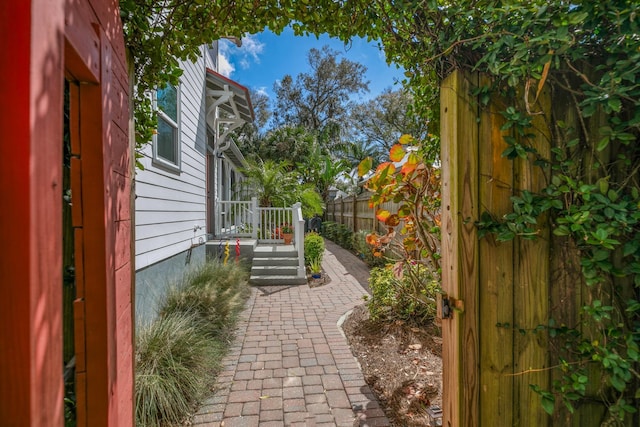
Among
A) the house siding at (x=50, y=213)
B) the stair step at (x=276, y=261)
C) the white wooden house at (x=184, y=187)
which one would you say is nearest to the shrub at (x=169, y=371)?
the white wooden house at (x=184, y=187)

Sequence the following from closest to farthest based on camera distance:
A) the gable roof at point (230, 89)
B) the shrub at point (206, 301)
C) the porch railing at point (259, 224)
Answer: the shrub at point (206, 301) → the gable roof at point (230, 89) → the porch railing at point (259, 224)

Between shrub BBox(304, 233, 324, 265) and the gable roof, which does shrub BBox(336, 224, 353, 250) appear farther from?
the gable roof

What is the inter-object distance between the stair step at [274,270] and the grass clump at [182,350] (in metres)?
2.47

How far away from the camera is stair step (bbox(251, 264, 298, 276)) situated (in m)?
7.31

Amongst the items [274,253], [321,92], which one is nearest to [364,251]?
[274,253]

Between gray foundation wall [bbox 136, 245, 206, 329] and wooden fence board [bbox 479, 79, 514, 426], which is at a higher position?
wooden fence board [bbox 479, 79, 514, 426]

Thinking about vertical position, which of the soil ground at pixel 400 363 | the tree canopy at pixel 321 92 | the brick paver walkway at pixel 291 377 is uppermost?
the tree canopy at pixel 321 92

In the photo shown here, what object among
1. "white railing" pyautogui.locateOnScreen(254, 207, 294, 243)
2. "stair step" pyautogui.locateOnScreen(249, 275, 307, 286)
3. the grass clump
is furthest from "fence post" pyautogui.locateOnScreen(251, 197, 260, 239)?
the grass clump

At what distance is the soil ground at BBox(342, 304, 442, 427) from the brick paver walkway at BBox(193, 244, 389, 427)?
0.40 feet

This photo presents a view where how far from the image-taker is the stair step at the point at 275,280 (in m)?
7.09

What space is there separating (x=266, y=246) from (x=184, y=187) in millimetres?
2959

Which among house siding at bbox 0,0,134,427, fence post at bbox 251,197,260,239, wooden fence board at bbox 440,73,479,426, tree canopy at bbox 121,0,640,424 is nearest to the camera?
house siding at bbox 0,0,134,427

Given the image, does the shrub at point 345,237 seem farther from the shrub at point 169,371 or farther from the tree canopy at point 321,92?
the tree canopy at point 321,92

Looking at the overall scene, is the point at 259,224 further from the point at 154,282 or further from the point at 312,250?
the point at 154,282
